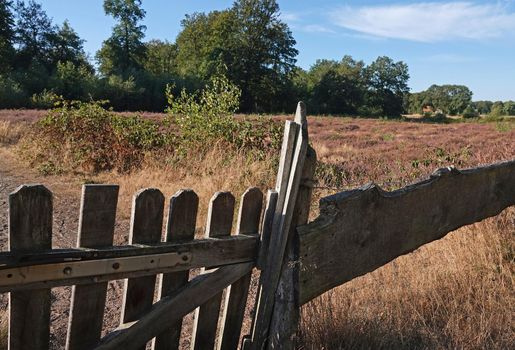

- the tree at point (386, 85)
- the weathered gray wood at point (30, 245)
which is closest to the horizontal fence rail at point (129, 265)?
the weathered gray wood at point (30, 245)

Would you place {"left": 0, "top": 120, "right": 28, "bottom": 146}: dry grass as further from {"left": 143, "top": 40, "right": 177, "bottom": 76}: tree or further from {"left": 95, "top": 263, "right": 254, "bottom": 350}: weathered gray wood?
{"left": 143, "top": 40, "right": 177, "bottom": 76}: tree

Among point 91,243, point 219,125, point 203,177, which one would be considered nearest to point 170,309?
point 91,243

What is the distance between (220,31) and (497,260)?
269 ft

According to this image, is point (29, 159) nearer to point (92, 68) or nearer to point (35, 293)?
point (35, 293)

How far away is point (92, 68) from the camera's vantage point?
68.6 metres

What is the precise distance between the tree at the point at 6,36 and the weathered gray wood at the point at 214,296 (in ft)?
192

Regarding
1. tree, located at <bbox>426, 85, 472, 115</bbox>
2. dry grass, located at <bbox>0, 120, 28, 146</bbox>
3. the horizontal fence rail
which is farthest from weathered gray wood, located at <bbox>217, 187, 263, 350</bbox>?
tree, located at <bbox>426, 85, 472, 115</bbox>

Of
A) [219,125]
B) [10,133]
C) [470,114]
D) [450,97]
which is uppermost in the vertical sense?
[450,97]

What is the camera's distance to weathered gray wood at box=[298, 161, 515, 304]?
7.55 feet

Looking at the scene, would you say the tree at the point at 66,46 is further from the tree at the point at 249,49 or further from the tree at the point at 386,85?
the tree at the point at 386,85

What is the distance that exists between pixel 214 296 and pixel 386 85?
372ft

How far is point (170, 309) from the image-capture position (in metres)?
1.99

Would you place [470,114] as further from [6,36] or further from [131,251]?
[131,251]

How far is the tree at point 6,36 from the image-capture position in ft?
172
